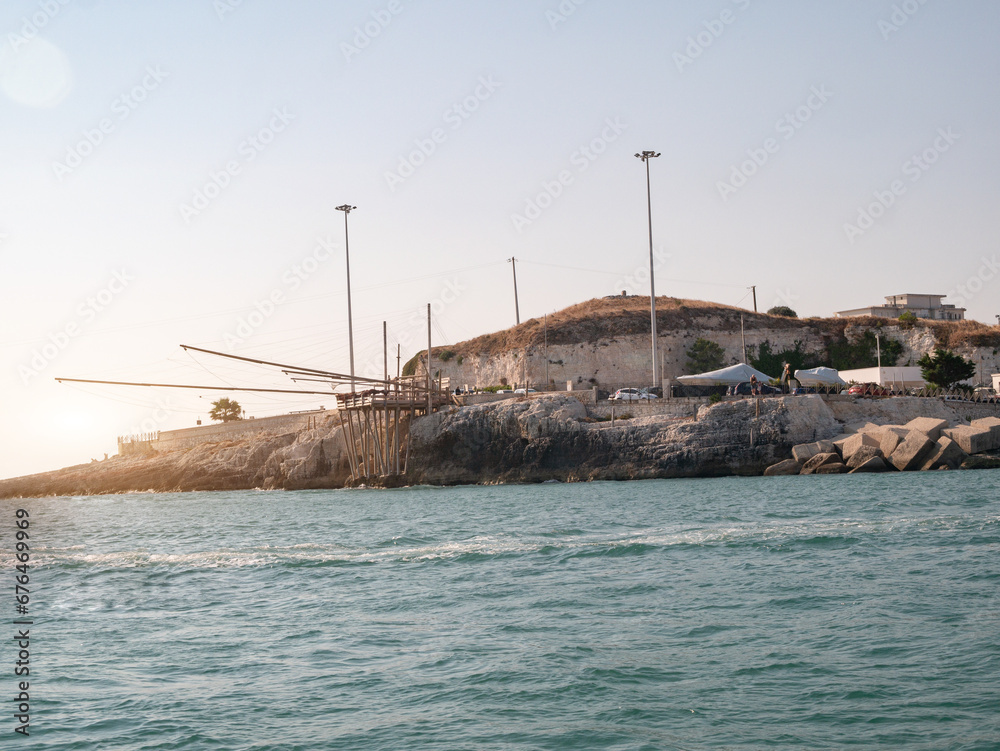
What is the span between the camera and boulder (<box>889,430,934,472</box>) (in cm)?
4228

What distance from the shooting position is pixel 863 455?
43.0 meters

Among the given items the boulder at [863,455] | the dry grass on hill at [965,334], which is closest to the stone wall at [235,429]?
the boulder at [863,455]

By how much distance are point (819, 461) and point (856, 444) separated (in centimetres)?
183

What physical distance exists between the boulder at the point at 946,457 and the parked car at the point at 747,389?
29.7 ft

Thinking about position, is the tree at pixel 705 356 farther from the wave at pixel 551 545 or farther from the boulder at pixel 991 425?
the wave at pixel 551 545

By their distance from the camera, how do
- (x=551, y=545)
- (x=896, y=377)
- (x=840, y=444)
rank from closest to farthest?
1. (x=551, y=545)
2. (x=840, y=444)
3. (x=896, y=377)

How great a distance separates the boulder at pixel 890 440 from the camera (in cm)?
4303

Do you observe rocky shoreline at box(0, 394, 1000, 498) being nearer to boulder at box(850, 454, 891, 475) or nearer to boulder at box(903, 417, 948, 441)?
boulder at box(903, 417, 948, 441)

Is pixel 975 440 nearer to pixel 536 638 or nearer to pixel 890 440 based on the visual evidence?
pixel 890 440

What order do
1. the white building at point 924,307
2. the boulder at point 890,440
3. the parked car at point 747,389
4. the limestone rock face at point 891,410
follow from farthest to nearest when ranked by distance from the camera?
the white building at point 924,307 < the parked car at point 747,389 < the limestone rock face at point 891,410 < the boulder at point 890,440

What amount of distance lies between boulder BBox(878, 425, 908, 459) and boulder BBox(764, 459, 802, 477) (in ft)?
12.5

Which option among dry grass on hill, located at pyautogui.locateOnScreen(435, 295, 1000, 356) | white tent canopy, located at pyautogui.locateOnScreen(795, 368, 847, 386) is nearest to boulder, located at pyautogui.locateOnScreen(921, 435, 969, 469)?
white tent canopy, located at pyautogui.locateOnScreen(795, 368, 847, 386)

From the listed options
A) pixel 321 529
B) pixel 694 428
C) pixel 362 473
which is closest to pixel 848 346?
pixel 694 428

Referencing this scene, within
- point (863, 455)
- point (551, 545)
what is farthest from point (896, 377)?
point (551, 545)
